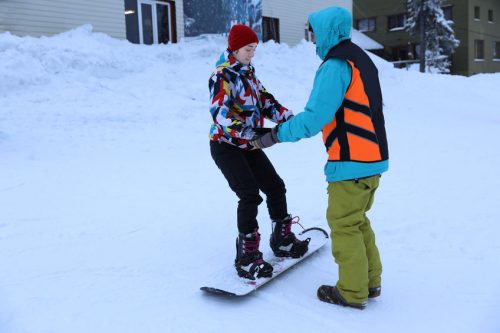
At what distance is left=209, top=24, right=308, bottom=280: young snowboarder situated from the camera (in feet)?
10.8

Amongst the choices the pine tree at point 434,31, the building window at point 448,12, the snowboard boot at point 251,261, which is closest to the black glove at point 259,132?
the snowboard boot at point 251,261

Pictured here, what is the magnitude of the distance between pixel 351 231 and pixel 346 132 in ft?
2.01

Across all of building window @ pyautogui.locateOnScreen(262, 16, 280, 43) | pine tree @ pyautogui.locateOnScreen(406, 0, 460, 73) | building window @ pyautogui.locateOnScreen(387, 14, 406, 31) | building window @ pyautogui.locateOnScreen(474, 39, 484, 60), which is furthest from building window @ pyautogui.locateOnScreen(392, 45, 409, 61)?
building window @ pyautogui.locateOnScreen(262, 16, 280, 43)

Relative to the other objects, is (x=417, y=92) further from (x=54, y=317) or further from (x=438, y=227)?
(x=54, y=317)

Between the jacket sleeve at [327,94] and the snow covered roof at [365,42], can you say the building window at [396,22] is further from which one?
the jacket sleeve at [327,94]

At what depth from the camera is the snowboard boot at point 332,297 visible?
10.2 ft

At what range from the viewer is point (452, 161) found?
7.29m

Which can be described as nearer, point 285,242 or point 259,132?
point 259,132

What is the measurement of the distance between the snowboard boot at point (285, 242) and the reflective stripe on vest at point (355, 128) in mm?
1090

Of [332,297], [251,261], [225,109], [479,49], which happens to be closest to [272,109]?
[225,109]

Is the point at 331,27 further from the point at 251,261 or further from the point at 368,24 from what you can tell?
the point at 368,24

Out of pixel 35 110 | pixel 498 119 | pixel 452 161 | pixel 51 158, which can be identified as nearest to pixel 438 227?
pixel 452 161

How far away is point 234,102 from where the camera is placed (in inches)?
136

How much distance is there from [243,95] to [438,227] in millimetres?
2328
